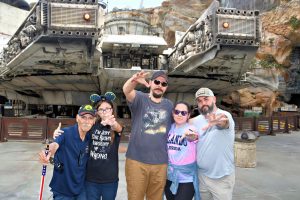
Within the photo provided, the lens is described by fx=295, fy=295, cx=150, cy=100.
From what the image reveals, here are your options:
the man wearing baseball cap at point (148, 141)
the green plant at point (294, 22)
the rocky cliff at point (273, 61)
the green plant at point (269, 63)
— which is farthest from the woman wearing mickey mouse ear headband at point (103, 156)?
the green plant at point (294, 22)

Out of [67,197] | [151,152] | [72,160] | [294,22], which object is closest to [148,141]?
[151,152]

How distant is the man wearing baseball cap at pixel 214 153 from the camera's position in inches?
153

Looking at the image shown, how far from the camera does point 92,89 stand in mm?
20828

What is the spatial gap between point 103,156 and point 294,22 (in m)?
34.7

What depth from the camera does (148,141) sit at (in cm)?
391

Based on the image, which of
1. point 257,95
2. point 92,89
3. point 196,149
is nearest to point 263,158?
point 196,149

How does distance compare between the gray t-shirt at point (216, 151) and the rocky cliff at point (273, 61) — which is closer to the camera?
the gray t-shirt at point (216, 151)

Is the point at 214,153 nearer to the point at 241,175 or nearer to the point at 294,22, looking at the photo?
the point at 241,175

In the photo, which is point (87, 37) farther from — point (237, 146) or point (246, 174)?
point (246, 174)

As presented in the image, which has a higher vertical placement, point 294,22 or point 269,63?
point 294,22

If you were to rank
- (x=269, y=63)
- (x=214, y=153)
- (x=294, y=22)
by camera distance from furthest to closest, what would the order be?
(x=269, y=63) → (x=294, y=22) → (x=214, y=153)

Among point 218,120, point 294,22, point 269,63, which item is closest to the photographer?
point 218,120

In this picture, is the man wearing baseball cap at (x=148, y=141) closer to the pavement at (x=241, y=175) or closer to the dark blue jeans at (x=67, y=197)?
the dark blue jeans at (x=67, y=197)

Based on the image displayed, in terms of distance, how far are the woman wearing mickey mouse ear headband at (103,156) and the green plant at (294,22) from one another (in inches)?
1344
